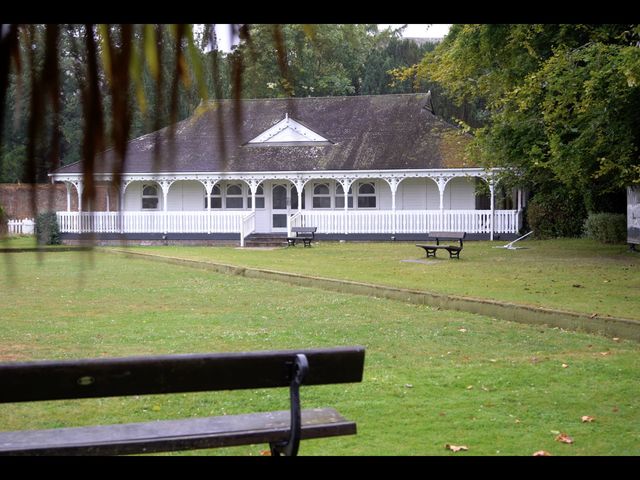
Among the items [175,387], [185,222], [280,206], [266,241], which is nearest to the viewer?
[175,387]

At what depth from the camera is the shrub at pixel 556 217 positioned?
31.0 meters

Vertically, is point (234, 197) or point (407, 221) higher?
point (234, 197)

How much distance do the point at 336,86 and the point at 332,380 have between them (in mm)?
41873

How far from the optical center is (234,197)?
35.8 meters

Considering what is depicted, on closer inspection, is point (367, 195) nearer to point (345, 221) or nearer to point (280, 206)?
point (345, 221)

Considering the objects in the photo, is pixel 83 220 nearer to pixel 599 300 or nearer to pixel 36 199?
pixel 36 199

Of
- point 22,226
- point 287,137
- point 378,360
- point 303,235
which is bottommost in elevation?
point 378,360

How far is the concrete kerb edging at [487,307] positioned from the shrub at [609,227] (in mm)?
13882

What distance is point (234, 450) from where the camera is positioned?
221 inches

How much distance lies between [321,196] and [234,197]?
402 cm

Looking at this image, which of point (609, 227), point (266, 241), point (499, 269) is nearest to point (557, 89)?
point (499, 269)

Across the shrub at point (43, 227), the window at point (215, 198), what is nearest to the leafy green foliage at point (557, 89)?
the shrub at point (43, 227)

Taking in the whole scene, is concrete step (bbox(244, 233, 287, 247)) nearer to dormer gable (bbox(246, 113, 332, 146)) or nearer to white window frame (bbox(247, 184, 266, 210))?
white window frame (bbox(247, 184, 266, 210))

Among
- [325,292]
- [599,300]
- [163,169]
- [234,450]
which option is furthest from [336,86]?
[163,169]
